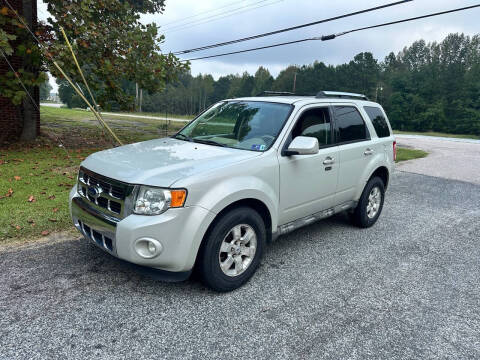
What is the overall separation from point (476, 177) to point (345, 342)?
9.98 m

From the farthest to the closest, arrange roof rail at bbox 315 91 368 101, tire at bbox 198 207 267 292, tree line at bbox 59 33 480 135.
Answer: tree line at bbox 59 33 480 135 < roof rail at bbox 315 91 368 101 < tire at bbox 198 207 267 292

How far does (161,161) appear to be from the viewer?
326cm

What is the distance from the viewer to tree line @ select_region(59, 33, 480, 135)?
59938mm

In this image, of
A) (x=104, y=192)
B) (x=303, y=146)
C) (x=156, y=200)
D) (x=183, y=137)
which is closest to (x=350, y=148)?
(x=303, y=146)

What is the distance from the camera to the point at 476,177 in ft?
34.2

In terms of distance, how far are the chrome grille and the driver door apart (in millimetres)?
1578

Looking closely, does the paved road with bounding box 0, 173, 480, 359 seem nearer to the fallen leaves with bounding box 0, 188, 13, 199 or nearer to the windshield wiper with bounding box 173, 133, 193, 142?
the windshield wiper with bounding box 173, 133, 193, 142

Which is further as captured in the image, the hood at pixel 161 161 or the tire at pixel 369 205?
the tire at pixel 369 205

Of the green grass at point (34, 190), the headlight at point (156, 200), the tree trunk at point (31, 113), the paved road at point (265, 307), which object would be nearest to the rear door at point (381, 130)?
the paved road at point (265, 307)

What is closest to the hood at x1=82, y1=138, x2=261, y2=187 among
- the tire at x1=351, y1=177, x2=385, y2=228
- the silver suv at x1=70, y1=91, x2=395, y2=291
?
the silver suv at x1=70, y1=91, x2=395, y2=291

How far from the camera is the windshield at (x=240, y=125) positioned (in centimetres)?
381

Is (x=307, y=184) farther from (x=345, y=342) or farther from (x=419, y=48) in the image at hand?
(x=419, y=48)

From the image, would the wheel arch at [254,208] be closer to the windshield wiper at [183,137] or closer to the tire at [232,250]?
the tire at [232,250]

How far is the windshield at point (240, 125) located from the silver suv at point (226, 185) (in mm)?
14
